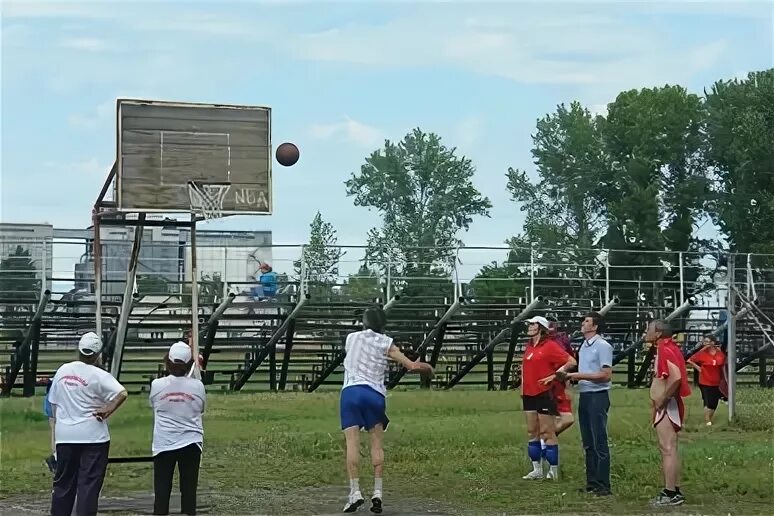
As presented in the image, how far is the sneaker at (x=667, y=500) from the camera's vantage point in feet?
41.0

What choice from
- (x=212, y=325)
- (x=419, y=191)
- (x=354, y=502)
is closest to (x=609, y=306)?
(x=212, y=325)

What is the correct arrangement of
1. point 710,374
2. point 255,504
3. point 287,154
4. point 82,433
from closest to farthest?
point 82,433 < point 255,504 < point 287,154 < point 710,374

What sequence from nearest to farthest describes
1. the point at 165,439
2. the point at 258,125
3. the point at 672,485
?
the point at 165,439
the point at 672,485
the point at 258,125

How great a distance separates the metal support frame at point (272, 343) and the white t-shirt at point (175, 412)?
21228 mm

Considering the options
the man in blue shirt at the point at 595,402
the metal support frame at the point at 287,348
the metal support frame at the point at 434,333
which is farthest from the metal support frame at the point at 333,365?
the man in blue shirt at the point at 595,402

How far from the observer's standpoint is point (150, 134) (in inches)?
707

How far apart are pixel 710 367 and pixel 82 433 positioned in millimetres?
15829

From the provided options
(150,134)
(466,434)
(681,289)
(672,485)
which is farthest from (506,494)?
(681,289)

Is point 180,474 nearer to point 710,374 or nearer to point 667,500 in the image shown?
point 667,500

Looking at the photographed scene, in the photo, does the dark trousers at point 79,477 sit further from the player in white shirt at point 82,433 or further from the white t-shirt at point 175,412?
the white t-shirt at point 175,412

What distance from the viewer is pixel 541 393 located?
14.8 metres

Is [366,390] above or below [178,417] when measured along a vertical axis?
above

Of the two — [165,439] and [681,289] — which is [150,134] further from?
[681,289]

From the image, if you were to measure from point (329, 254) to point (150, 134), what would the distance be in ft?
50.5
